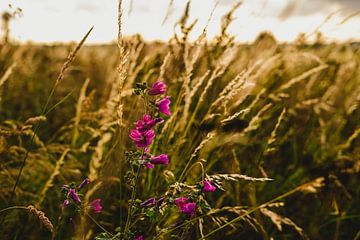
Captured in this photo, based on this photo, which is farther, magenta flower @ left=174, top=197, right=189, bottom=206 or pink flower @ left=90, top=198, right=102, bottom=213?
pink flower @ left=90, top=198, right=102, bottom=213

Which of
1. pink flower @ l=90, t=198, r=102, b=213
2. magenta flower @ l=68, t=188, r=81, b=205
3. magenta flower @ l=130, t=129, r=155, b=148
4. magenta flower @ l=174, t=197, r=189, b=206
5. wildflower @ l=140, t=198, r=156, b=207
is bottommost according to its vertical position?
pink flower @ l=90, t=198, r=102, b=213

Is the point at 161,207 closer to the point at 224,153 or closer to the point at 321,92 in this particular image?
the point at 224,153

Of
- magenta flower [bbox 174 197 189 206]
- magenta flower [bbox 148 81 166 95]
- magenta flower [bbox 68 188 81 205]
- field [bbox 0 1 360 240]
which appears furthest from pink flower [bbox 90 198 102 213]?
magenta flower [bbox 148 81 166 95]

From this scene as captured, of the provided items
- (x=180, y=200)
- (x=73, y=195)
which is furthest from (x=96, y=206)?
(x=180, y=200)

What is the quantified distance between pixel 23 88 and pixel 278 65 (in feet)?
7.72

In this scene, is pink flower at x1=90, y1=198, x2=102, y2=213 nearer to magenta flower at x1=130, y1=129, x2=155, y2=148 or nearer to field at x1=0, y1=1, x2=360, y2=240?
field at x1=0, y1=1, x2=360, y2=240

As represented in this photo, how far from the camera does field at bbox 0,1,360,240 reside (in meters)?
1.20

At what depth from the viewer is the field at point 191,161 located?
120cm

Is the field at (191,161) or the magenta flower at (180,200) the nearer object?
the magenta flower at (180,200)

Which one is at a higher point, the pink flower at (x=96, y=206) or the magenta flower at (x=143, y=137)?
the magenta flower at (x=143, y=137)

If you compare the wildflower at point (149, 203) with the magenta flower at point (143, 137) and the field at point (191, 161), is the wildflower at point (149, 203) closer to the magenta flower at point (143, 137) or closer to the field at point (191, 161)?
the field at point (191, 161)

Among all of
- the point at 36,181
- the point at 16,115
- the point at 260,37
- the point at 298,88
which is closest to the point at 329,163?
the point at 298,88

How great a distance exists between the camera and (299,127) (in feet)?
7.84

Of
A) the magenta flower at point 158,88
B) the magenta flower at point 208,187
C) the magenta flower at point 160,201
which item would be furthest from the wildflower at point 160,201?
the magenta flower at point 158,88
